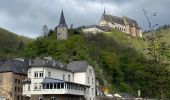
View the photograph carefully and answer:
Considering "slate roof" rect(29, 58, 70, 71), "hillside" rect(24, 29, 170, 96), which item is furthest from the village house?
"hillside" rect(24, 29, 170, 96)

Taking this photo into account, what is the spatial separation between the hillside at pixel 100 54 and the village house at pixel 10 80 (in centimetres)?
1935

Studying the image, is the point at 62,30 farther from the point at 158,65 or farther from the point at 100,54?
the point at 158,65

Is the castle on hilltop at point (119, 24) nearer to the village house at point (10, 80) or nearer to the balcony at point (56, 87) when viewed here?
the village house at point (10, 80)

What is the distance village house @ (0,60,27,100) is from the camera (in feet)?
207

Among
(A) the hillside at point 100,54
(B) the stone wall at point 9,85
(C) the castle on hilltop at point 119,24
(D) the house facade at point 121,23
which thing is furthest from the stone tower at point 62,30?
(D) the house facade at point 121,23

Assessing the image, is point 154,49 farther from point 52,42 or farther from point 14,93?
point 52,42

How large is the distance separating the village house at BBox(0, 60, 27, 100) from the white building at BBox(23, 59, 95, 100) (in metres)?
1.65

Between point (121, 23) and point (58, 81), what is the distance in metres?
110

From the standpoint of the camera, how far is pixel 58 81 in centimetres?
6028

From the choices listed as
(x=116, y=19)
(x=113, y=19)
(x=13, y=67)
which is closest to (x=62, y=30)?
(x=13, y=67)

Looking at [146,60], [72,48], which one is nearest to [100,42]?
[72,48]

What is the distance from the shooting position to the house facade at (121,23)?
15938cm

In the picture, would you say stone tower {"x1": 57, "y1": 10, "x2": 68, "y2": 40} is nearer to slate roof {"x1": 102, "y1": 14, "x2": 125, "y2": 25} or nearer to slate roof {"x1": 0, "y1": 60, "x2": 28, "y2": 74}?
slate roof {"x1": 0, "y1": 60, "x2": 28, "y2": 74}

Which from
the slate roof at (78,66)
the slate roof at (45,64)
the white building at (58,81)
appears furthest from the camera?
the slate roof at (78,66)
